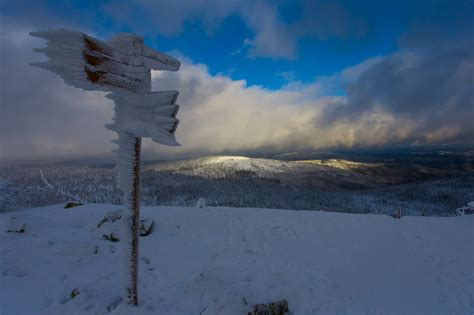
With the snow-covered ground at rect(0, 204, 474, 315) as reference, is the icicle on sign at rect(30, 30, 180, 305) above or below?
above

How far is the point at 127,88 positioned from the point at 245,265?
673 cm

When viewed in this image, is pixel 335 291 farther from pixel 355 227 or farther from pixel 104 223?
pixel 104 223

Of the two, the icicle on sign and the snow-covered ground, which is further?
the snow-covered ground

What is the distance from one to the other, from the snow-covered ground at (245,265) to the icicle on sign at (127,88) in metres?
1.88

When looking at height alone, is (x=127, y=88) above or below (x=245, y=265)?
above

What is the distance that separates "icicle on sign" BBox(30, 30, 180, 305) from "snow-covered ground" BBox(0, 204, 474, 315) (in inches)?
74.0

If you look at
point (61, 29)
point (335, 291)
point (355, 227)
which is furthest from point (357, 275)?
point (61, 29)

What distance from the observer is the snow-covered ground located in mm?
5027

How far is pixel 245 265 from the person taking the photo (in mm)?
7410

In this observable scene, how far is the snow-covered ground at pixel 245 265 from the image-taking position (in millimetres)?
5027

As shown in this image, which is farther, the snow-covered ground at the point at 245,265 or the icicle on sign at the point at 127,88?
the snow-covered ground at the point at 245,265

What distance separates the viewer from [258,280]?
6316mm

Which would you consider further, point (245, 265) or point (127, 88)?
point (245, 265)

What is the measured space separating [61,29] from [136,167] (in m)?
2.26
